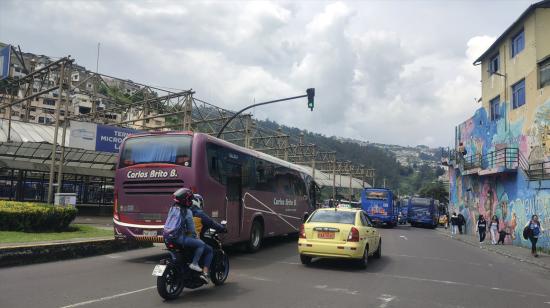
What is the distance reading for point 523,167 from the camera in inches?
940

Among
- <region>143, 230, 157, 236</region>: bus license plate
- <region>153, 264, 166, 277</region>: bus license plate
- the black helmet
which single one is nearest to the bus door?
<region>143, 230, 157, 236</region>: bus license plate

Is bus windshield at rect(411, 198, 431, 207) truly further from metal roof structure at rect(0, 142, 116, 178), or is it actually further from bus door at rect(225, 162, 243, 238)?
bus door at rect(225, 162, 243, 238)

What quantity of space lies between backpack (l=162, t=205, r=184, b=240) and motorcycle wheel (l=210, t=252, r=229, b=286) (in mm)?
1394

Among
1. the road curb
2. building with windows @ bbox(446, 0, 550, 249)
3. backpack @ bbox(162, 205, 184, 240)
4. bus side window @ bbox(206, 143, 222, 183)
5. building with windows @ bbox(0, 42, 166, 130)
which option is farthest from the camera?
building with windows @ bbox(0, 42, 166, 130)

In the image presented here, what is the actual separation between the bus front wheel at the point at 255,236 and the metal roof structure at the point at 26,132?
78.6 ft

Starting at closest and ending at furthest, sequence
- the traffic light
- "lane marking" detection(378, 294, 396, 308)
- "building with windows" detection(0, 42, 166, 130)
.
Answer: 1. "lane marking" detection(378, 294, 396, 308)
2. the traffic light
3. "building with windows" detection(0, 42, 166, 130)

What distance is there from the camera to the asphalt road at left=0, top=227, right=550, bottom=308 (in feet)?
24.4

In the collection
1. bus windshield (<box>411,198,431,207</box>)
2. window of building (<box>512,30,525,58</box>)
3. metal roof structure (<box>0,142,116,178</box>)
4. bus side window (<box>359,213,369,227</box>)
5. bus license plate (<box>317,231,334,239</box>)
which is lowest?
bus license plate (<box>317,231,334,239</box>)

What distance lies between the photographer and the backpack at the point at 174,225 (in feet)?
24.3

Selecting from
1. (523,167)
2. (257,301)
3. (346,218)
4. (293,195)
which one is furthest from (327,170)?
(257,301)

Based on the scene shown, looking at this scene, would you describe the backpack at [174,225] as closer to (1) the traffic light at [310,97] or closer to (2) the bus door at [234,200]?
(2) the bus door at [234,200]

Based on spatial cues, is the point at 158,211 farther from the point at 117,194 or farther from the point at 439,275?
the point at 439,275

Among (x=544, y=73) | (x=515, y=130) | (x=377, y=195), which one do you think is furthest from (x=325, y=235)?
(x=377, y=195)

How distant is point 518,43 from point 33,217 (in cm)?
2590
